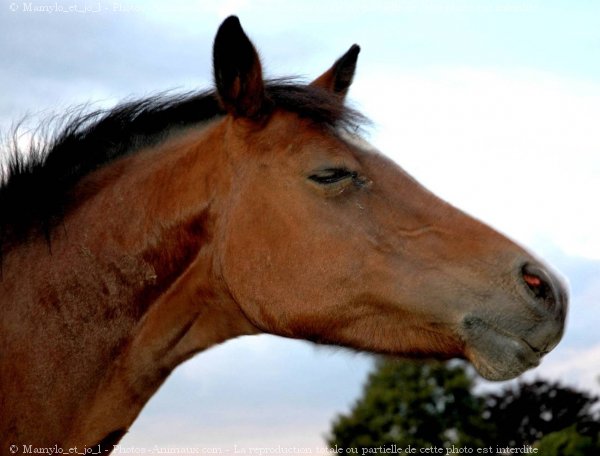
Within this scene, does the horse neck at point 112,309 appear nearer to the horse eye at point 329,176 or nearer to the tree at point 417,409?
the horse eye at point 329,176

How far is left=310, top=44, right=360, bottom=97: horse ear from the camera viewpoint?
660 centimetres

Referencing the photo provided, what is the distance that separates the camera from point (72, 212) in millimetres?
5812

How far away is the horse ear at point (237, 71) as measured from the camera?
5.41 m

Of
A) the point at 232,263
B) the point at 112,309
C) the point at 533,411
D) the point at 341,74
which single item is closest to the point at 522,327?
the point at 232,263

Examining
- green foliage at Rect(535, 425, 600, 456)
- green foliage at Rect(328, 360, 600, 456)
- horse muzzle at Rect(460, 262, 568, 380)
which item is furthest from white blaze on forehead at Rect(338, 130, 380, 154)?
green foliage at Rect(328, 360, 600, 456)

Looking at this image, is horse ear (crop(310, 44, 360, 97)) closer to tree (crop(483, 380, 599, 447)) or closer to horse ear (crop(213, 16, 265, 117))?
horse ear (crop(213, 16, 265, 117))

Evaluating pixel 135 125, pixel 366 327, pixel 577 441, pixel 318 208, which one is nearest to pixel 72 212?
pixel 135 125

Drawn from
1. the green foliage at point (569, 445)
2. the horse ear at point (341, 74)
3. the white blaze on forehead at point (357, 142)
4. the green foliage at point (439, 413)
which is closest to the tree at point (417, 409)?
the green foliage at point (439, 413)

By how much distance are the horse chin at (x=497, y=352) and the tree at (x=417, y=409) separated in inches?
555

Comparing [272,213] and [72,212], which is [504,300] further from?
[72,212]

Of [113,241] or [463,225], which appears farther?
[113,241]

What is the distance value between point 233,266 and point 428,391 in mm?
14522

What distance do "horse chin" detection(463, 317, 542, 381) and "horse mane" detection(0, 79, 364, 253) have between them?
5.41 feet

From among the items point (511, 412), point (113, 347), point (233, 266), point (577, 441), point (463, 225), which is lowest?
point (511, 412)
